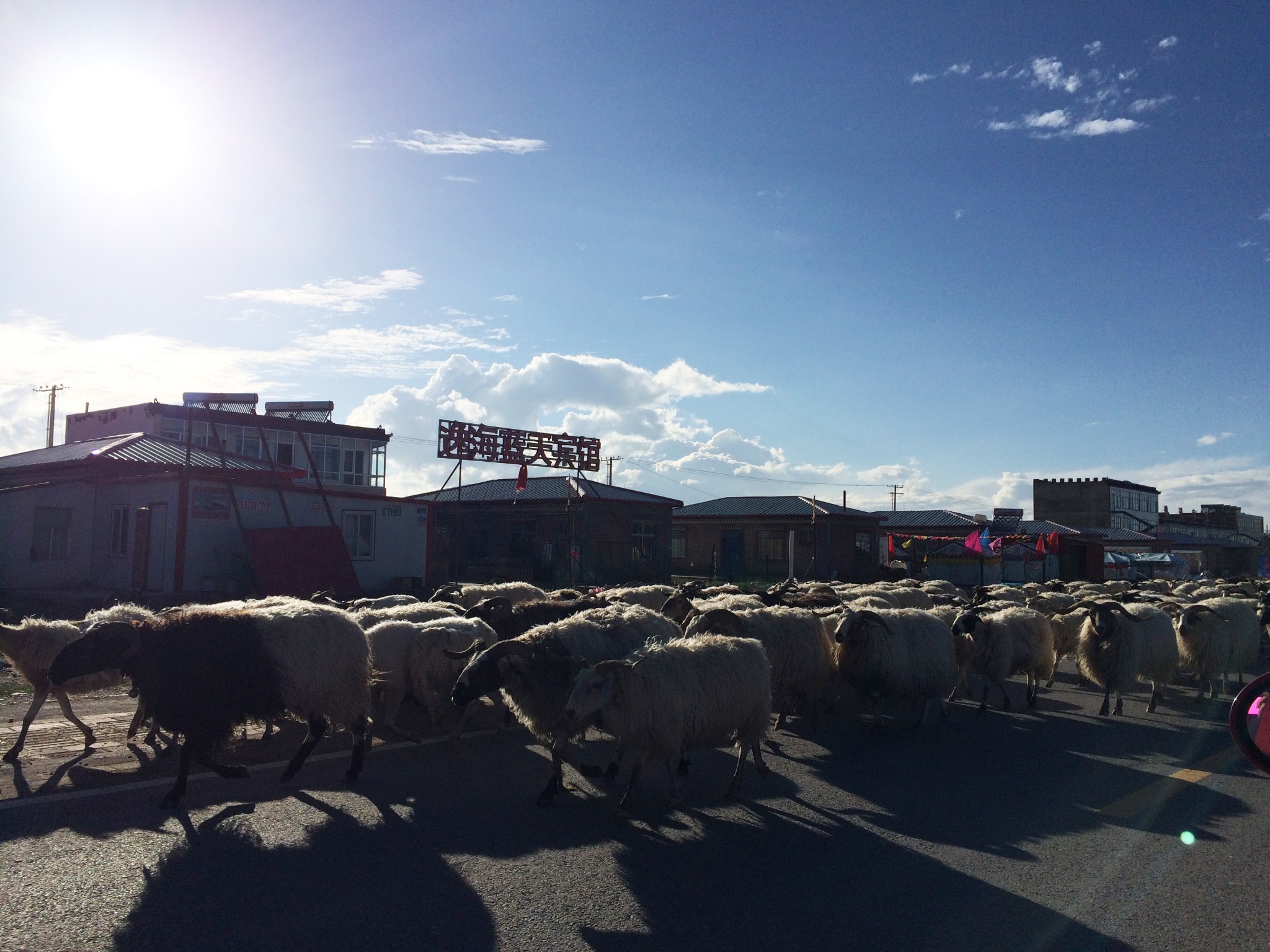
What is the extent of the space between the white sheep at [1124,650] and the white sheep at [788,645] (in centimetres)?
489

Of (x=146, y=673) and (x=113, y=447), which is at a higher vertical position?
(x=113, y=447)

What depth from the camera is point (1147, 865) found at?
598 cm

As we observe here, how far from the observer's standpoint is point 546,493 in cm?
4309

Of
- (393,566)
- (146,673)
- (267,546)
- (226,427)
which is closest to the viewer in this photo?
(146,673)

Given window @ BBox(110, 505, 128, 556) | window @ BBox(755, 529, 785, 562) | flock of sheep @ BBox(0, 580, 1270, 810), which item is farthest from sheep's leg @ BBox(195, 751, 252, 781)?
window @ BBox(755, 529, 785, 562)

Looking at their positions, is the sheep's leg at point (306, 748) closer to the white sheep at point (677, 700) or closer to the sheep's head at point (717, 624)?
the white sheep at point (677, 700)

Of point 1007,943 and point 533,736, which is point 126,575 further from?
point 1007,943

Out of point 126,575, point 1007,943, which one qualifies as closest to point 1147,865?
point 1007,943

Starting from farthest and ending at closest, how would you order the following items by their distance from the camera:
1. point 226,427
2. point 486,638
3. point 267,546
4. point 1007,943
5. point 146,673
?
point 226,427 < point 267,546 < point 486,638 < point 146,673 < point 1007,943

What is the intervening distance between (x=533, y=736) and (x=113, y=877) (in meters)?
5.19

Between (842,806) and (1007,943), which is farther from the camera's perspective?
(842,806)

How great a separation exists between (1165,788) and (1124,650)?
5431mm

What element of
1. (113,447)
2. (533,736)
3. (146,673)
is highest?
(113,447)

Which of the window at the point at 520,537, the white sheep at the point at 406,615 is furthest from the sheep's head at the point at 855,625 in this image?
the window at the point at 520,537
